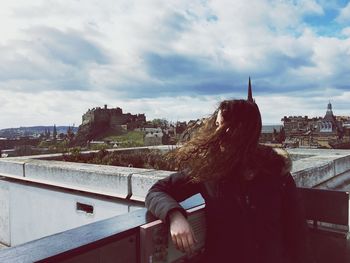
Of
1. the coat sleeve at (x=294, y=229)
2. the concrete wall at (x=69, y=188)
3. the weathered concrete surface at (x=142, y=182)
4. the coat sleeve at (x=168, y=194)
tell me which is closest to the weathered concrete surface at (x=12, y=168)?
the concrete wall at (x=69, y=188)

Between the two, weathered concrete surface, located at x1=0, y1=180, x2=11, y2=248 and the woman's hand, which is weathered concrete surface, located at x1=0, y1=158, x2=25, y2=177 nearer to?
weathered concrete surface, located at x1=0, y1=180, x2=11, y2=248

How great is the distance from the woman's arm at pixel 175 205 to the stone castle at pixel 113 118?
91.7 meters

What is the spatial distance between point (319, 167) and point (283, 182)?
296 cm

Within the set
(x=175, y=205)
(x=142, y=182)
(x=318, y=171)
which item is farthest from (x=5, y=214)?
(x=175, y=205)

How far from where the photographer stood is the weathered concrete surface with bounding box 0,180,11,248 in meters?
6.69

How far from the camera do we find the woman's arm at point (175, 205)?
1818 mm

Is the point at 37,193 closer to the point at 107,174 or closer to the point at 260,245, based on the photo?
the point at 107,174

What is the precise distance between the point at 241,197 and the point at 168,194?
0.44 metres

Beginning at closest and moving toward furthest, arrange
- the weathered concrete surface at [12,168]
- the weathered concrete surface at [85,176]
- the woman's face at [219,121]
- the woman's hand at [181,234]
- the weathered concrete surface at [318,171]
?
the woman's hand at [181,234]
the woman's face at [219,121]
the weathered concrete surface at [318,171]
the weathered concrete surface at [85,176]
the weathered concrete surface at [12,168]

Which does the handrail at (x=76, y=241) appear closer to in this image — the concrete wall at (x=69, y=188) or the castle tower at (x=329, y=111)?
the concrete wall at (x=69, y=188)

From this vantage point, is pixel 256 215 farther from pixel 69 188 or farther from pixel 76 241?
pixel 69 188

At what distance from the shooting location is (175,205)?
75.6 inches

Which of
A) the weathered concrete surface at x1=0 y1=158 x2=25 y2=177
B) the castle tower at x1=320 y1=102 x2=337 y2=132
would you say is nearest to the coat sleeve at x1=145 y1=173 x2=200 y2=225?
the weathered concrete surface at x1=0 y1=158 x2=25 y2=177

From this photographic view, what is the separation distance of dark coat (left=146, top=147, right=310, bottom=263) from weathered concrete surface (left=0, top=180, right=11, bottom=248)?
18.4 ft
